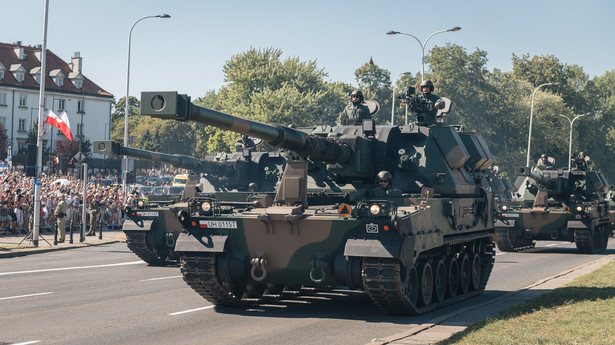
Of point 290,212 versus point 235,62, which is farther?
point 235,62

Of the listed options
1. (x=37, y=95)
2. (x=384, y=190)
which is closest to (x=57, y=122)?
(x=384, y=190)

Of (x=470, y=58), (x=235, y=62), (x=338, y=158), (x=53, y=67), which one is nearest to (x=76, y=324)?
(x=338, y=158)

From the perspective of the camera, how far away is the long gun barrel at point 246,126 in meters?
10.8

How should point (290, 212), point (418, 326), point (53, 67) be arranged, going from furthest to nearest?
1. point (53, 67)
2. point (290, 212)
3. point (418, 326)

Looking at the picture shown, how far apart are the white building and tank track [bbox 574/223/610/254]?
5927 centimetres

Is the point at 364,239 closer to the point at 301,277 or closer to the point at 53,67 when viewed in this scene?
the point at 301,277

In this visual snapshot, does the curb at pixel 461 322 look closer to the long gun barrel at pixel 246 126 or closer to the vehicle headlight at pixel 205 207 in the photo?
the long gun barrel at pixel 246 126

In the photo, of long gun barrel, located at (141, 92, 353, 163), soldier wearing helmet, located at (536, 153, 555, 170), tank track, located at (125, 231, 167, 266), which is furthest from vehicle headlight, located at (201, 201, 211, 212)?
soldier wearing helmet, located at (536, 153, 555, 170)

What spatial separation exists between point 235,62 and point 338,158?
186 ft

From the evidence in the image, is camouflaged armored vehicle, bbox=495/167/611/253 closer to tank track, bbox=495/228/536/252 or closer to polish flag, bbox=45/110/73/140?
tank track, bbox=495/228/536/252

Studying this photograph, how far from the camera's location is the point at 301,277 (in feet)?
44.2

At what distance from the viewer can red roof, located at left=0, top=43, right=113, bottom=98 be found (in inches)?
3413

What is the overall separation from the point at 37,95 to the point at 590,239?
71.5 m

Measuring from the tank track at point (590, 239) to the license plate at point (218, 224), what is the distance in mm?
18375
